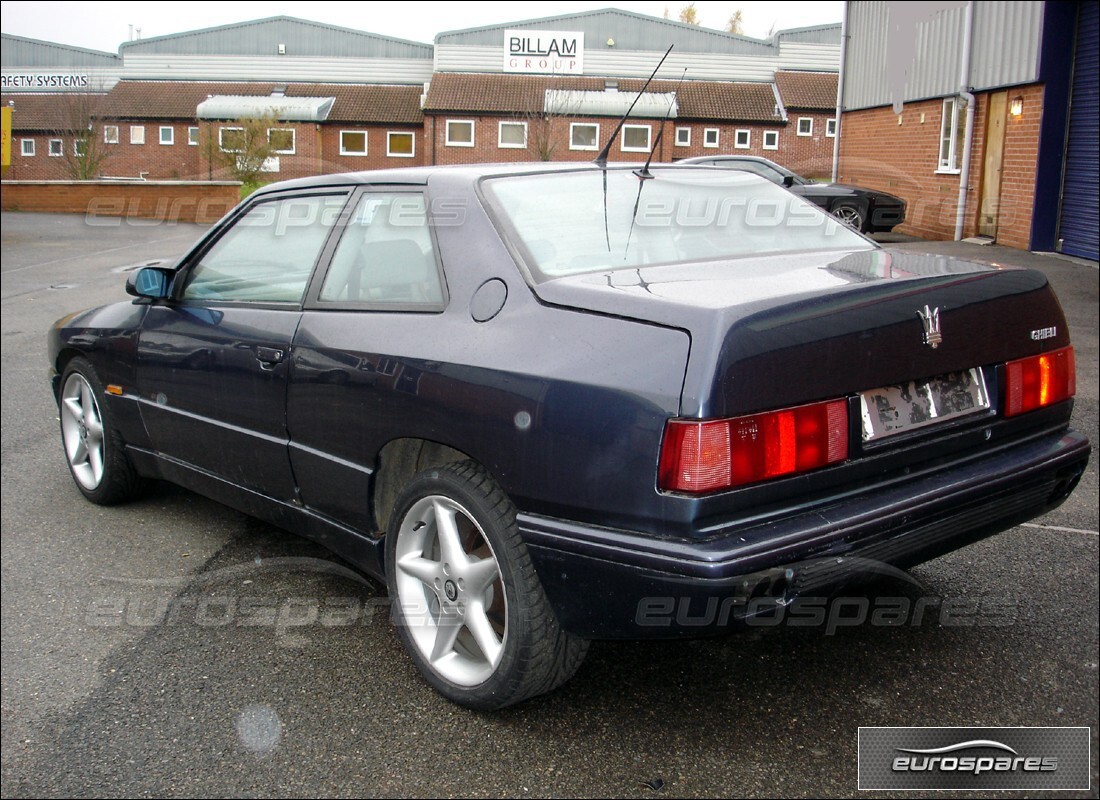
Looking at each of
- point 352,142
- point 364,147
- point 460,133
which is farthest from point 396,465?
point 352,142

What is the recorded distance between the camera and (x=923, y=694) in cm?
296

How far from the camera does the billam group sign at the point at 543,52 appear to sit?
18.1 m

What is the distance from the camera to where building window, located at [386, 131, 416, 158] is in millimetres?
30406

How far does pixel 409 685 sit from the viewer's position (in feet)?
10.2

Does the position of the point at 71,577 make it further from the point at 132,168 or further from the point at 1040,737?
the point at 132,168

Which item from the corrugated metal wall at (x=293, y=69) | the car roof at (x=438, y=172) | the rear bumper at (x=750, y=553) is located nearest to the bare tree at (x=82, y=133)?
the corrugated metal wall at (x=293, y=69)

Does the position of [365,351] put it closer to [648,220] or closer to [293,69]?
[648,220]

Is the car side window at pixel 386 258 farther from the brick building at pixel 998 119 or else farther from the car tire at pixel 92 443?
the brick building at pixel 998 119

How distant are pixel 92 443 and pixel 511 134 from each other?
60.3ft

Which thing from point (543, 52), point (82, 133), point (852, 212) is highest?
point (543, 52)

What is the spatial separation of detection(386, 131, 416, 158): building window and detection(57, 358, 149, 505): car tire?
1020 inches

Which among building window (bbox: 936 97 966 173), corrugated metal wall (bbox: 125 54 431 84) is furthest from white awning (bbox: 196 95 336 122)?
building window (bbox: 936 97 966 173)

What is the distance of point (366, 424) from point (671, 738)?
1.24 metres

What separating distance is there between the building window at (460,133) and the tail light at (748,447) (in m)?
23.4
